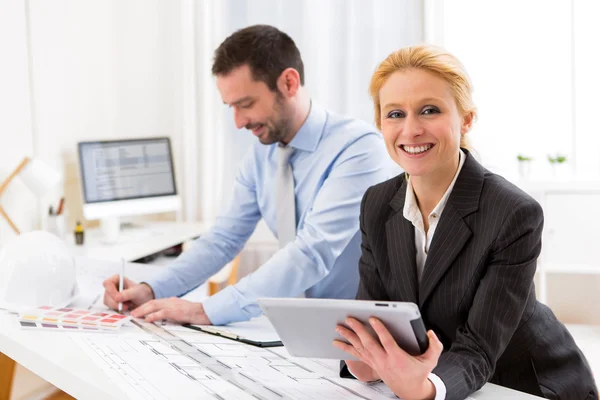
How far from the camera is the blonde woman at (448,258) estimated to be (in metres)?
1.26

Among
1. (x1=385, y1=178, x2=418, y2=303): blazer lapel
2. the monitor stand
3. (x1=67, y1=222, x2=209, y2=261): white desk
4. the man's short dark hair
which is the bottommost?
(x1=67, y1=222, x2=209, y2=261): white desk

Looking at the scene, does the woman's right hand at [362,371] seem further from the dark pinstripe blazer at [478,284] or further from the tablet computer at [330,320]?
the dark pinstripe blazer at [478,284]

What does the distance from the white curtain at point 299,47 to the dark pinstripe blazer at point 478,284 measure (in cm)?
286

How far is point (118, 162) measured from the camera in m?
3.80

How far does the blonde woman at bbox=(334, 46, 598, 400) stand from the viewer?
1.26 m

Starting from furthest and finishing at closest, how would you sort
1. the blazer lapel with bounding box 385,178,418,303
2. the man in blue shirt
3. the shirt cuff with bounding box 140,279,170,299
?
the shirt cuff with bounding box 140,279,170,299 → the man in blue shirt → the blazer lapel with bounding box 385,178,418,303

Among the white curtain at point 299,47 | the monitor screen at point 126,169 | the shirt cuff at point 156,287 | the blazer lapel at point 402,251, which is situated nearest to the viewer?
the blazer lapel at point 402,251

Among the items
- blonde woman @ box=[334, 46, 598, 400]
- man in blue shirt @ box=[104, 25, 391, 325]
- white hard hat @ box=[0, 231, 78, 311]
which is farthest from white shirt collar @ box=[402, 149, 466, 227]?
white hard hat @ box=[0, 231, 78, 311]

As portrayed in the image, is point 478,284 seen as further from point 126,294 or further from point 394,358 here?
point 126,294

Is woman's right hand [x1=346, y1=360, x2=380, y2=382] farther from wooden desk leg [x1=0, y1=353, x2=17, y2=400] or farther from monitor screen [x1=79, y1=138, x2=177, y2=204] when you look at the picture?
monitor screen [x1=79, y1=138, x2=177, y2=204]

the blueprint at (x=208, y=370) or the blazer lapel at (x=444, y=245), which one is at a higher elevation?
the blazer lapel at (x=444, y=245)

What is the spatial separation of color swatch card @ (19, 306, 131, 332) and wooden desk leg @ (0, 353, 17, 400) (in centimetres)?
42

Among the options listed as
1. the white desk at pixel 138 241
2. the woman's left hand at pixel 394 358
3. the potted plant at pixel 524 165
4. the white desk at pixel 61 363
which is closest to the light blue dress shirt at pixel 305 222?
the white desk at pixel 61 363

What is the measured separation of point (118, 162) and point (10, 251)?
1.98 m
